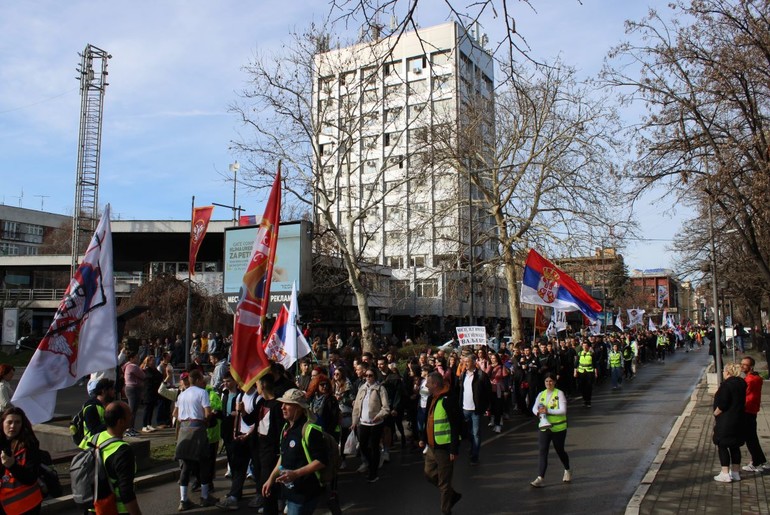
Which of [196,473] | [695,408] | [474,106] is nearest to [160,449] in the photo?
[196,473]

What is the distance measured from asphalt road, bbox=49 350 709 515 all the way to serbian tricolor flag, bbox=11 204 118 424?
2.31 metres

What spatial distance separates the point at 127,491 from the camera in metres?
4.52

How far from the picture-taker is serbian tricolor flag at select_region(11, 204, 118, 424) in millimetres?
6301

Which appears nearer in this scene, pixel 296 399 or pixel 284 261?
pixel 296 399

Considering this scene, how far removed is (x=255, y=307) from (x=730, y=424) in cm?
635

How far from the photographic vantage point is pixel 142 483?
9.22 metres

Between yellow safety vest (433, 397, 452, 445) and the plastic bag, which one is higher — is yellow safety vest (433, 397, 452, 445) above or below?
above

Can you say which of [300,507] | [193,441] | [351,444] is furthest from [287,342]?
[300,507]

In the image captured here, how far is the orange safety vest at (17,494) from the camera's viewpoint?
16.0ft

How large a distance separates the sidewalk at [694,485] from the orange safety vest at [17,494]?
19.5 feet

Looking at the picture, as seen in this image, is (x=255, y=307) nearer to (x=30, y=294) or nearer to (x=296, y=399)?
(x=296, y=399)

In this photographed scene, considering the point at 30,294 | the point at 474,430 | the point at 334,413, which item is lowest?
the point at 474,430

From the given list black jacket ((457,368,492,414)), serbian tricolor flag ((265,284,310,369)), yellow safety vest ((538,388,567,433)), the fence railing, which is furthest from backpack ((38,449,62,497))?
the fence railing

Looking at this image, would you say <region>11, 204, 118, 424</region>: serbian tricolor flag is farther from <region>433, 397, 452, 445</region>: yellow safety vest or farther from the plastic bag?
the plastic bag
